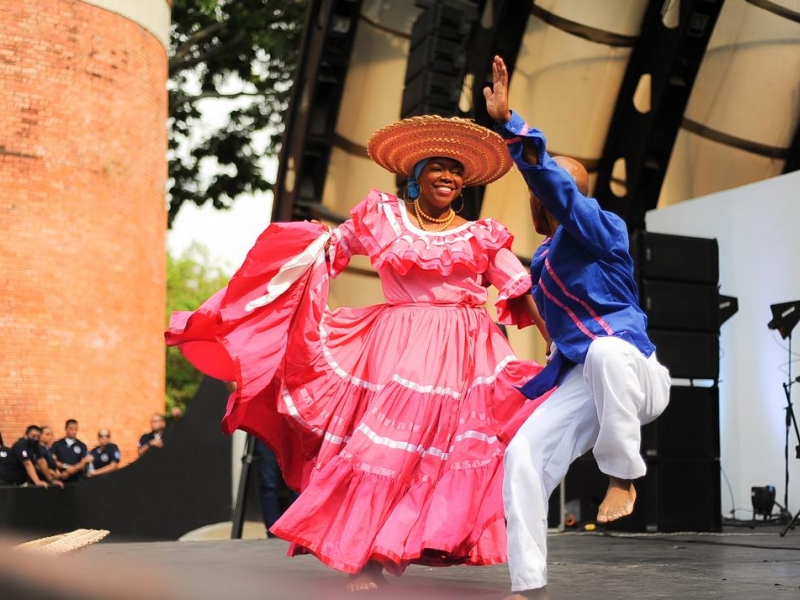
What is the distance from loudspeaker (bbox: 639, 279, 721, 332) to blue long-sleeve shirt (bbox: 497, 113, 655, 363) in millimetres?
4201

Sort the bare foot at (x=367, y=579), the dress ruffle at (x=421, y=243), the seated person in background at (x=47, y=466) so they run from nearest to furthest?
the bare foot at (x=367, y=579) → the dress ruffle at (x=421, y=243) → the seated person in background at (x=47, y=466)

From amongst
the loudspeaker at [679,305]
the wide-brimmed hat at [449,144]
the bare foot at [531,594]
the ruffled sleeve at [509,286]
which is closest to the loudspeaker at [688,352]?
the loudspeaker at [679,305]

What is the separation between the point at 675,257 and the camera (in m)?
7.55

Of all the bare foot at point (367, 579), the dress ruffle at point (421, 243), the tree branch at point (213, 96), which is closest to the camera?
the bare foot at point (367, 579)

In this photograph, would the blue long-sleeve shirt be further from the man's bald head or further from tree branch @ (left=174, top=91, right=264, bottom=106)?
tree branch @ (left=174, top=91, right=264, bottom=106)

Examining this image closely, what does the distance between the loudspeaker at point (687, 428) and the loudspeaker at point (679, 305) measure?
422 mm

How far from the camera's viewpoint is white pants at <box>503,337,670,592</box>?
10.1ft

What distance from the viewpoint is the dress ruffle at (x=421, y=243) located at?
423cm

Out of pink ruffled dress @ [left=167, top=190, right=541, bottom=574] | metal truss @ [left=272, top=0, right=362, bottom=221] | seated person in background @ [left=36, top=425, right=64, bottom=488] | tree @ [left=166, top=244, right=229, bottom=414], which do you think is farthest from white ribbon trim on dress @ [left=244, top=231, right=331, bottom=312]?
tree @ [left=166, top=244, right=229, bottom=414]

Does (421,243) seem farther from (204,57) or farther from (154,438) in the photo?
(204,57)

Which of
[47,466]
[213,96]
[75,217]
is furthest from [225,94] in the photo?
[47,466]

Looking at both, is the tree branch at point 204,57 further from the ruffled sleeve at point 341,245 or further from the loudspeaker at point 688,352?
the ruffled sleeve at point 341,245

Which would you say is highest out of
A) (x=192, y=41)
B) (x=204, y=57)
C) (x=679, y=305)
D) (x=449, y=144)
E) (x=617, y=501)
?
(x=192, y=41)

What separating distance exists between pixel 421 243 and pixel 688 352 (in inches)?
147
